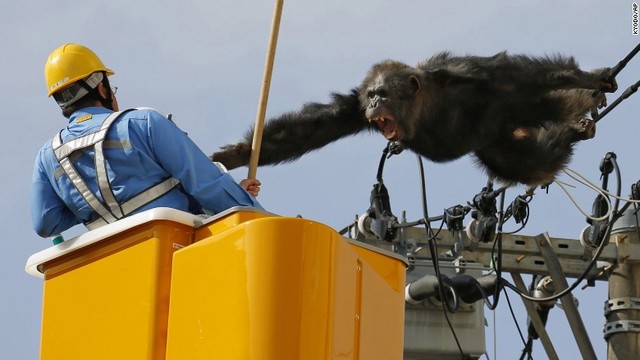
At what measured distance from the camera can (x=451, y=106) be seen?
8.95 metres

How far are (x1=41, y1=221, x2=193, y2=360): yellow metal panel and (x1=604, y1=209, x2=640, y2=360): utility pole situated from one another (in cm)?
610

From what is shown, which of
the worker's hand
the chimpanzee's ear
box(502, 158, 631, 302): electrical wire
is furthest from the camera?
box(502, 158, 631, 302): electrical wire

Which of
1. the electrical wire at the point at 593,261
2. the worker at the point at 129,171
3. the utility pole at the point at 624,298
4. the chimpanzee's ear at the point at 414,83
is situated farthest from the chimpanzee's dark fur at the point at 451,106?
the worker at the point at 129,171

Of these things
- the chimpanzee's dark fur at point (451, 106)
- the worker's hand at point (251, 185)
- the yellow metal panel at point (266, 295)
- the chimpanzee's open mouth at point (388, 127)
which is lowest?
the yellow metal panel at point (266, 295)

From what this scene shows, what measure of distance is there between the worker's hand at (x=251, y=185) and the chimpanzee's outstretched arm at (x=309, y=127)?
3346 millimetres

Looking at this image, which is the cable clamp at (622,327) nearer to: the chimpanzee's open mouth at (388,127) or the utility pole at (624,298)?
the utility pole at (624,298)

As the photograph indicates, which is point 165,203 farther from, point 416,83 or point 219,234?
point 416,83

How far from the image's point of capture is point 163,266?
15.3ft

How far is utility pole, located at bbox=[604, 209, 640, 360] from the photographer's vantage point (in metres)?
10.3

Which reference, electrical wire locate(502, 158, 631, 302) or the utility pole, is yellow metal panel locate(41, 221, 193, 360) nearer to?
electrical wire locate(502, 158, 631, 302)

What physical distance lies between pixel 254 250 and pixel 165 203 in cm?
82

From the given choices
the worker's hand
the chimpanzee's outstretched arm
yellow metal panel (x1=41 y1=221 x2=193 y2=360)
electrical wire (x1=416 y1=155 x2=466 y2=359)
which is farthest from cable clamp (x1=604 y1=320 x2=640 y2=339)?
yellow metal panel (x1=41 y1=221 x2=193 y2=360)

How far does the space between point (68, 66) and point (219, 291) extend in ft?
4.89

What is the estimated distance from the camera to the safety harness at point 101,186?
5.12m
